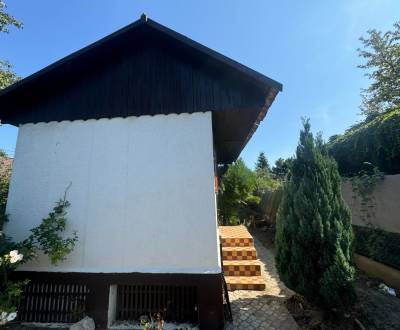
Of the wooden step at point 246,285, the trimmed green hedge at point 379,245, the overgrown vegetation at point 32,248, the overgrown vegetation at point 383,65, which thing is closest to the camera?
the overgrown vegetation at point 32,248

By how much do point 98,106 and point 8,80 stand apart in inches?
461

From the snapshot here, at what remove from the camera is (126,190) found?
209 inches

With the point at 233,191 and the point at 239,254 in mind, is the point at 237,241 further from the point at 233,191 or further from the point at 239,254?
the point at 233,191

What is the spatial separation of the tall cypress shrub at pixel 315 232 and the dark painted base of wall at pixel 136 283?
5.41ft

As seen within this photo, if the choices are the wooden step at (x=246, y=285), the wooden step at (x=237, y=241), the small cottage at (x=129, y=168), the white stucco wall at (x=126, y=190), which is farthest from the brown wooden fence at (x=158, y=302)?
the wooden step at (x=237, y=241)

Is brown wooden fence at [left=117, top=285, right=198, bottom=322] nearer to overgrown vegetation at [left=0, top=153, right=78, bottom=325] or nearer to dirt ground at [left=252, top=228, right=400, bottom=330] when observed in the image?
overgrown vegetation at [left=0, top=153, right=78, bottom=325]

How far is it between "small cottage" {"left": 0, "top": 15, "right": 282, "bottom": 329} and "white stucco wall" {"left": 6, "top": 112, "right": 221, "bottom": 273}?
2 centimetres

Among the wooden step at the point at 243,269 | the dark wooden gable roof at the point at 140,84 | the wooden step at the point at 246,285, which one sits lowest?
the wooden step at the point at 246,285

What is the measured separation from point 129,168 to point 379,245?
6.91 meters

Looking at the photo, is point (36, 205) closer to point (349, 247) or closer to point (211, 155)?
point (211, 155)

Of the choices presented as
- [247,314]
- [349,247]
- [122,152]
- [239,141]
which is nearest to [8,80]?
[122,152]

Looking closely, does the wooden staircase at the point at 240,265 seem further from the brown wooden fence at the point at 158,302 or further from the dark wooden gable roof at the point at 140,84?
the dark wooden gable roof at the point at 140,84

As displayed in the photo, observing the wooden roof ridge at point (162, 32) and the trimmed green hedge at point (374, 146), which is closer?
the wooden roof ridge at point (162, 32)

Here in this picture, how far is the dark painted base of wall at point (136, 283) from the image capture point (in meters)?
4.62
